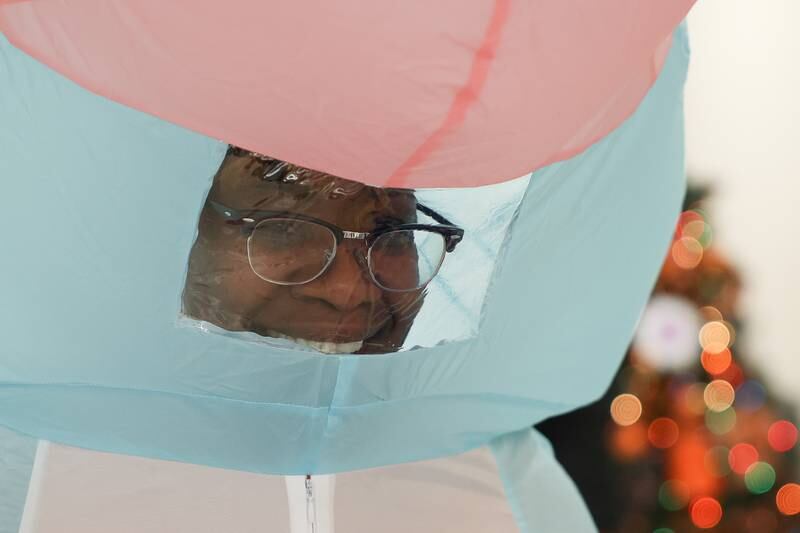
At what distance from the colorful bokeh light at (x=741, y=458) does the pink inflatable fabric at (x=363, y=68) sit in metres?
1.43

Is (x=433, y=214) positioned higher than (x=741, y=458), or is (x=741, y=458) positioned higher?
(x=741, y=458)

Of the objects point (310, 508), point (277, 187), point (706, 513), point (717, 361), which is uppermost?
point (717, 361)

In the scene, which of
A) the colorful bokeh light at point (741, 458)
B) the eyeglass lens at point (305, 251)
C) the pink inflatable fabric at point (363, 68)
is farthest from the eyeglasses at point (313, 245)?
the colorful bokeh light at point (741, 458)

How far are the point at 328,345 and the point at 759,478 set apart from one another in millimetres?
1372

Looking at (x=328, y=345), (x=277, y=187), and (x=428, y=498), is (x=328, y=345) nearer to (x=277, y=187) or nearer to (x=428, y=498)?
(x=277, y=187)

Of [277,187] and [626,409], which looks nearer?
[277,187]

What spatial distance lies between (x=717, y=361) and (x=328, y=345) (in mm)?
1286

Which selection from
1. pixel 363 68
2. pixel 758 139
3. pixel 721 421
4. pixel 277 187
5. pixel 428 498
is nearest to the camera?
pixel 363 68

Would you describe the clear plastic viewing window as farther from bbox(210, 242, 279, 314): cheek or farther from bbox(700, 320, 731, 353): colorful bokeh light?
bbox(700, 320, 731, 353): colorful bokeh light

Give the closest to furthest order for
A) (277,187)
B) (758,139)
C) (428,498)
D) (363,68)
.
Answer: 1. (363,68)
2. (277,187)
3. (428,498)
4. (758,139)

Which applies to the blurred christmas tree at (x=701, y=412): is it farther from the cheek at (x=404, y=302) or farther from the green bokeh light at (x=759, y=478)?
the cheek at (x=404, y=302)

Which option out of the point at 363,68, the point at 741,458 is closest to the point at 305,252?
the point at 363,68

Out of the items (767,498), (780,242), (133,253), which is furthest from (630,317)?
(780,242)

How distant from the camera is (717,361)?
191 cm
